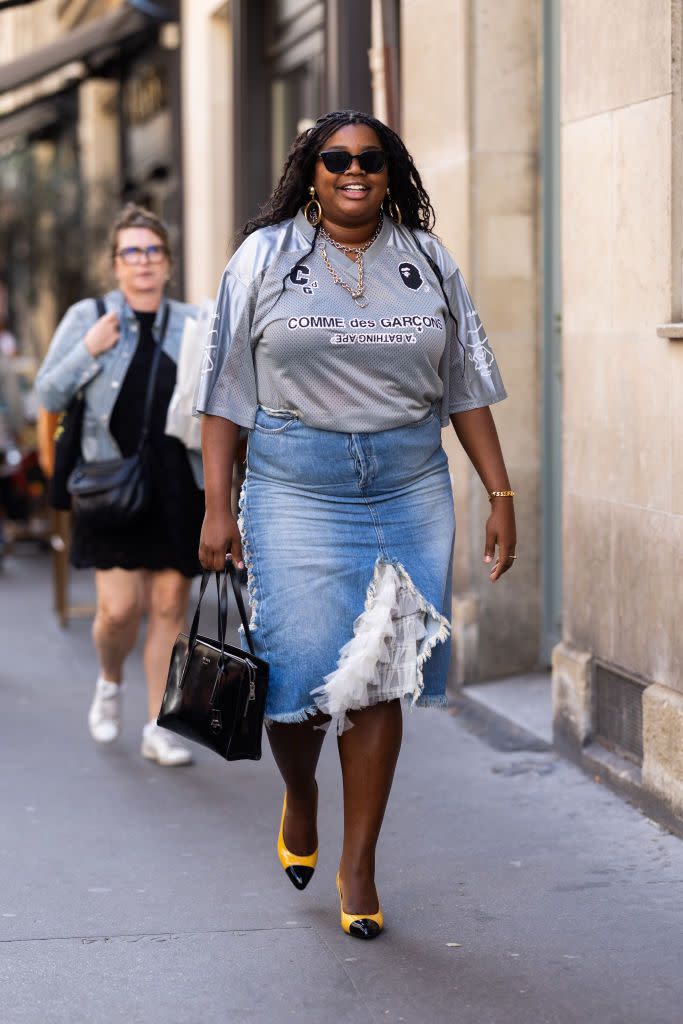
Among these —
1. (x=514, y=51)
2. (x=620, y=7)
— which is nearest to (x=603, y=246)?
(x=620, y=7)

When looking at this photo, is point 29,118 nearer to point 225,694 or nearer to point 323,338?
point 323,338

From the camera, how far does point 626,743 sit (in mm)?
5656

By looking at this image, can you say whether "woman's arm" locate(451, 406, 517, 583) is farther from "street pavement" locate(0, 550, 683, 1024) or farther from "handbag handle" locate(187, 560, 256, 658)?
"street pavement" locate(0, 550, 683, 1024)

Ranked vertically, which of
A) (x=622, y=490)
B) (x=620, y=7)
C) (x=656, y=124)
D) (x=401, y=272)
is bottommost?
(x=622, y=490)

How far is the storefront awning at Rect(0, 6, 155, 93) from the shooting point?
45.6ft

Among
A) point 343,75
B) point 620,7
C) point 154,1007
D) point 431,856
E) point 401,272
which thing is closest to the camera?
point 154,1007

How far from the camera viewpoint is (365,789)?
4289 millimetres

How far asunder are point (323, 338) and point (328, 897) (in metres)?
1.51

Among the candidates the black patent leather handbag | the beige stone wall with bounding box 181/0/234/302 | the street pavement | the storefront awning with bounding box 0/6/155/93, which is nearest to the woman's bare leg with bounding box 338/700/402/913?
the street pavement

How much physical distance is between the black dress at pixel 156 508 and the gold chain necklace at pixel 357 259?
203cm

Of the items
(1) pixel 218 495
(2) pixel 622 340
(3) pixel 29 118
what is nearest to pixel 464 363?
(1) pixel 218 495

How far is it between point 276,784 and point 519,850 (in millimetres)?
1168

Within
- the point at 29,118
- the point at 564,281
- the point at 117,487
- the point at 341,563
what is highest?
the point at 29,118

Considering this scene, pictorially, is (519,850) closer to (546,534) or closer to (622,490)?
(622,490)
